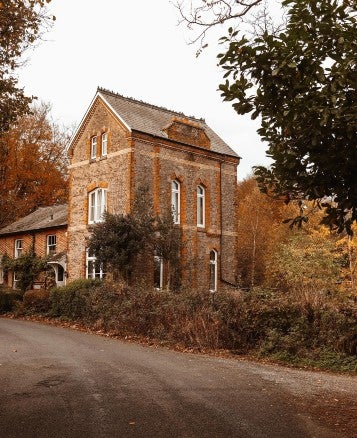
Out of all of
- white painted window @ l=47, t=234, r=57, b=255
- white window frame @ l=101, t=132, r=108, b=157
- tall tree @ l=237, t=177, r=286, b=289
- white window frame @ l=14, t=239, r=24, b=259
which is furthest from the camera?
tall tree @ l=237, t=177, r=286, b=289

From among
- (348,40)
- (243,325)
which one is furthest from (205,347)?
(348,40)

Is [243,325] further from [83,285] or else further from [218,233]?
[218,233]

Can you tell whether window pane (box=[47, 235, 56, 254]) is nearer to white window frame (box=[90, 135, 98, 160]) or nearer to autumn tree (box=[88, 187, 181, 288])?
white window frame (box=[90, 135, 98, 160])

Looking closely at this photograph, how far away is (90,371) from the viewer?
10438mm

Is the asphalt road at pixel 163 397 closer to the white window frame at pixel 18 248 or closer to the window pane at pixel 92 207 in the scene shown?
the window pane at pixel 92 207

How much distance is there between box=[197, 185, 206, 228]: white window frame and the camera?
2935 centimetres

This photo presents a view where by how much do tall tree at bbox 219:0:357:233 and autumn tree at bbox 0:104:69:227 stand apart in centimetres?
3728

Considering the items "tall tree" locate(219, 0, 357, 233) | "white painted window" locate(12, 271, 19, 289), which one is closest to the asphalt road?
"tall tree" locate(219, 0, 357, 233)

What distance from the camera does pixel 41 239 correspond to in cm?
3369

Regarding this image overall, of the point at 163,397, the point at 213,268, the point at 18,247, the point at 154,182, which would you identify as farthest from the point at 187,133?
the point at 163,397

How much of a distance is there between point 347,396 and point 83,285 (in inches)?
550

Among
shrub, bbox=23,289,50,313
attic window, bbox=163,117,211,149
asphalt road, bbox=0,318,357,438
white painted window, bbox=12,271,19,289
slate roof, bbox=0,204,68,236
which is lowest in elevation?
asphalt road, bbox=0,318,357,438

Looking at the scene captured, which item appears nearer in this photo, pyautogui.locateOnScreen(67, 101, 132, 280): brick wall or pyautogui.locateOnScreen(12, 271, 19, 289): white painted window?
pyautogui.locateOnScreen(67, 101, 132, 280): brick wall

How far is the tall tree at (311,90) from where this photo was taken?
636 centimetres
